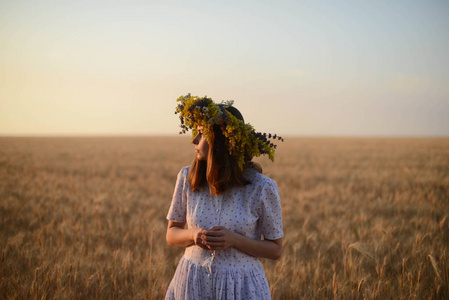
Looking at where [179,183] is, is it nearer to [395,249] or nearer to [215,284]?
[215,284]

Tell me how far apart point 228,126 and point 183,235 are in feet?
2.42

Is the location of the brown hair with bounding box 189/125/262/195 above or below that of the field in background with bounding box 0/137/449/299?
above

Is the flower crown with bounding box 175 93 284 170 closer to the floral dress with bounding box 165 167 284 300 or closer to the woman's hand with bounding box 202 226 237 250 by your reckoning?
the floral dress with bounding box 165 167 284 300

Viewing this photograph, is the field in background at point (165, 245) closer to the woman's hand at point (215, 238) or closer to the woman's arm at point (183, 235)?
the woman's hand at point (215, 238)

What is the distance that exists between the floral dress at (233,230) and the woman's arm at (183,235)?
3.0 inches

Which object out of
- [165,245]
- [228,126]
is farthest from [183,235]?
[165,245]

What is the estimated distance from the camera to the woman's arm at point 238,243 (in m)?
1.76

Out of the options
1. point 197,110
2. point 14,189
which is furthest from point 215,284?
point 14,189

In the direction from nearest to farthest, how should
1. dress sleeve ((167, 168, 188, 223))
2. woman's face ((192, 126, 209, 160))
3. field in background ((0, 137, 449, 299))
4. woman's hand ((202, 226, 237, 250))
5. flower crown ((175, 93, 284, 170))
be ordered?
woman's hand ((202, 226, 237, 250)) < flower crown ((175, 93, 284, 170)) < woman's face ((192, 126, 209, 160)) < dress sleeve ((167, 168, 188, 223)) < field in background ((0, 137, 449, 299))

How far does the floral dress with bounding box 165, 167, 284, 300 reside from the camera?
6.35 feet

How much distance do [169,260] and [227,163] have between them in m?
2.82

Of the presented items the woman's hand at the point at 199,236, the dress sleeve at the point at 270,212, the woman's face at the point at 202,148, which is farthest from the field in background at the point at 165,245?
the woman's hand at the point at 199,236

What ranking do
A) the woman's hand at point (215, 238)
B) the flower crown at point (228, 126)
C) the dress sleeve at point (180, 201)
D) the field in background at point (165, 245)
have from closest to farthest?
the woman's hand at point (215, 238) < the flower crown at point (228, 126) < the dress sleeve at point (180, 201) < the field in background at point (165, 245)

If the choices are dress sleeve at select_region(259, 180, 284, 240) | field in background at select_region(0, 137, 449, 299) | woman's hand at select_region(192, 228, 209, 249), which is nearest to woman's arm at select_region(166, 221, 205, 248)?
woman's hand at select_region(192, 228, 209, 249)
